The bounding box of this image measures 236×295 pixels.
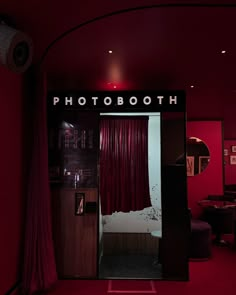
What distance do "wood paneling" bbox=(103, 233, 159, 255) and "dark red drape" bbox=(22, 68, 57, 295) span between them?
67.2 inches

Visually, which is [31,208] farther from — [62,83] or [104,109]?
[62,83]

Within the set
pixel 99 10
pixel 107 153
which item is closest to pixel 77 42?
pixel 99 10

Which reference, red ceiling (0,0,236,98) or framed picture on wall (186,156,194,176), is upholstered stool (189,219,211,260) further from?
red ceiling (0,0,236,98)

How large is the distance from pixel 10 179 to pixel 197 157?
4.85m

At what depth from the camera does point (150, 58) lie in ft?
11.8

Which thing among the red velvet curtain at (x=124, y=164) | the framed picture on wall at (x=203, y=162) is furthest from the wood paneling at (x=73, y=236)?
the framed picture on wall at (x=203, y=162)

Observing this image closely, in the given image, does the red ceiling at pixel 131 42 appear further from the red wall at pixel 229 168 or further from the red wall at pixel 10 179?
the red wall at pixel 229 168

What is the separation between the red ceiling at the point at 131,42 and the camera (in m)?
2.56

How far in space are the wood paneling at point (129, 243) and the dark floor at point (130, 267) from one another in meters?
0.13

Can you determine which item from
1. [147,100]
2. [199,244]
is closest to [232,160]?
[199,244]

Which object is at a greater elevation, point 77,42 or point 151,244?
point 77,42

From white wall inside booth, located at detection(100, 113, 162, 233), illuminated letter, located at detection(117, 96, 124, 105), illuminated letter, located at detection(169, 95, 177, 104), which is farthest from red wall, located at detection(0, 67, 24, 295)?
white wall inside booth, located at detection(100, 113, 162, 233)

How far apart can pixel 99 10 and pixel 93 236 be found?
2.86m

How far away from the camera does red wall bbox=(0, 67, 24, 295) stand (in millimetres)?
3178
